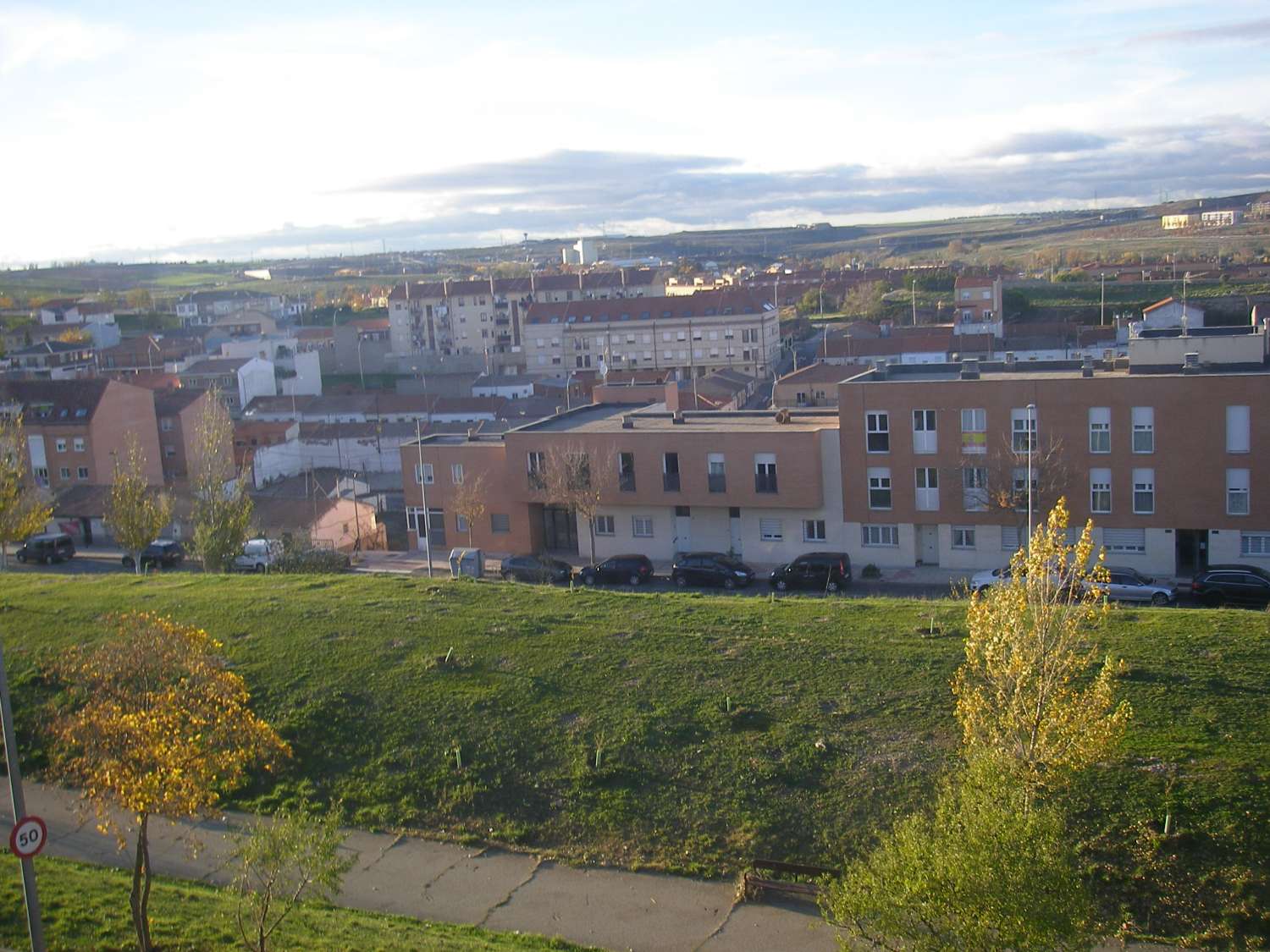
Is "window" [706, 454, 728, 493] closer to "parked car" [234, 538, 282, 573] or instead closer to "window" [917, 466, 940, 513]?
"window" [917, 466, 940, 513]

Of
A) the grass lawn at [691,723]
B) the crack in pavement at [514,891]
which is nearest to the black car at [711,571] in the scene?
the grass lawn at [691,723]

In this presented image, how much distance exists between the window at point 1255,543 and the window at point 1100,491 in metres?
2.87

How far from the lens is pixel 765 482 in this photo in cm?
2977

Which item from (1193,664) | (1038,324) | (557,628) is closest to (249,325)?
(1038,324)

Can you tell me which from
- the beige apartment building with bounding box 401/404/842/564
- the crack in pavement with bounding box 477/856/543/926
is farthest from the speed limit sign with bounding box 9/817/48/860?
the beige apartment building with bounding box 401/404/842/564

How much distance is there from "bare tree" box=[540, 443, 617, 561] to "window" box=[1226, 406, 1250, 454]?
14.8 metres

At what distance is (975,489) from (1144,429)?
3995 millimetres

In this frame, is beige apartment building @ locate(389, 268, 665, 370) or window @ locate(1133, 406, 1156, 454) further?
beige apartment building @ locate(389, 268, 665, 370)

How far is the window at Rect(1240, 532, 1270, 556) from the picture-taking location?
1014 inches

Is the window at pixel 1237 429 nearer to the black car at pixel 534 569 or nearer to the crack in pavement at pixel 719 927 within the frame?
the black car at pixel 534 569

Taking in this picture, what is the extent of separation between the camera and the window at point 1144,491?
26.5 meters

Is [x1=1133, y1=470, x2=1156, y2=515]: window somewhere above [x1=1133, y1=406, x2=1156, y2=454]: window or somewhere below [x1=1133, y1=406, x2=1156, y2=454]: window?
below

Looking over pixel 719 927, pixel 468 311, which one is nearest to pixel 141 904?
pixel 719 927

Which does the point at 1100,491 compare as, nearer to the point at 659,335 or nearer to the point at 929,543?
the point at 929,543
